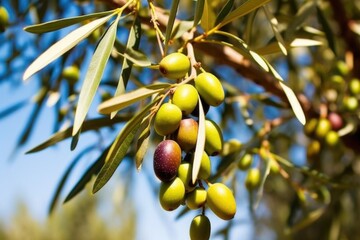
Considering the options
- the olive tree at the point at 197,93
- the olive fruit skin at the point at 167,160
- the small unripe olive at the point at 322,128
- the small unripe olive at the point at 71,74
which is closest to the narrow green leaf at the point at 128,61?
the olive tree at the point at 197,93

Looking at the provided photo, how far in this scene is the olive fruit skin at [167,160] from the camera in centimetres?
60

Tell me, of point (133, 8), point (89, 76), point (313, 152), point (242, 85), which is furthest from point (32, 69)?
point (242, 85)

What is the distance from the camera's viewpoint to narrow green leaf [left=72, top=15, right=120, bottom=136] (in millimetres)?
623

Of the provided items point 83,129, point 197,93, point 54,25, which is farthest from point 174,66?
point 83,129

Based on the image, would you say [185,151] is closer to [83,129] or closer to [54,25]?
[54,25]

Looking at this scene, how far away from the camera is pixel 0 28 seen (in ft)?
3.34

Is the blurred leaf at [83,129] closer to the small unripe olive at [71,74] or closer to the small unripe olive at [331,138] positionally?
the small unripe olive at [71,74]

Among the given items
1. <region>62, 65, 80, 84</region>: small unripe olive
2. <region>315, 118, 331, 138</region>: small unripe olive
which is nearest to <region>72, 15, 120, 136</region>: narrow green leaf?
<region>62, 65, 80, 84</region>: small unripe olive

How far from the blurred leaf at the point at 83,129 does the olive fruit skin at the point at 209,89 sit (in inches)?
13.4

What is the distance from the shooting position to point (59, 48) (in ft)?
2.23

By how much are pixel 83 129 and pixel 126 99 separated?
436 mm

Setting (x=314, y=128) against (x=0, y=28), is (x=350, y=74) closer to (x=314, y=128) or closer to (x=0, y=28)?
(x=314, y=128)

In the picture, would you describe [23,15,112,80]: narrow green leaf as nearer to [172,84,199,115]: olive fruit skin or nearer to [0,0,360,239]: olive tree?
[0,0,360,239]: olive tree

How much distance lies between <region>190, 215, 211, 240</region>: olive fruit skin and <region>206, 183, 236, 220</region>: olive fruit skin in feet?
0.06
